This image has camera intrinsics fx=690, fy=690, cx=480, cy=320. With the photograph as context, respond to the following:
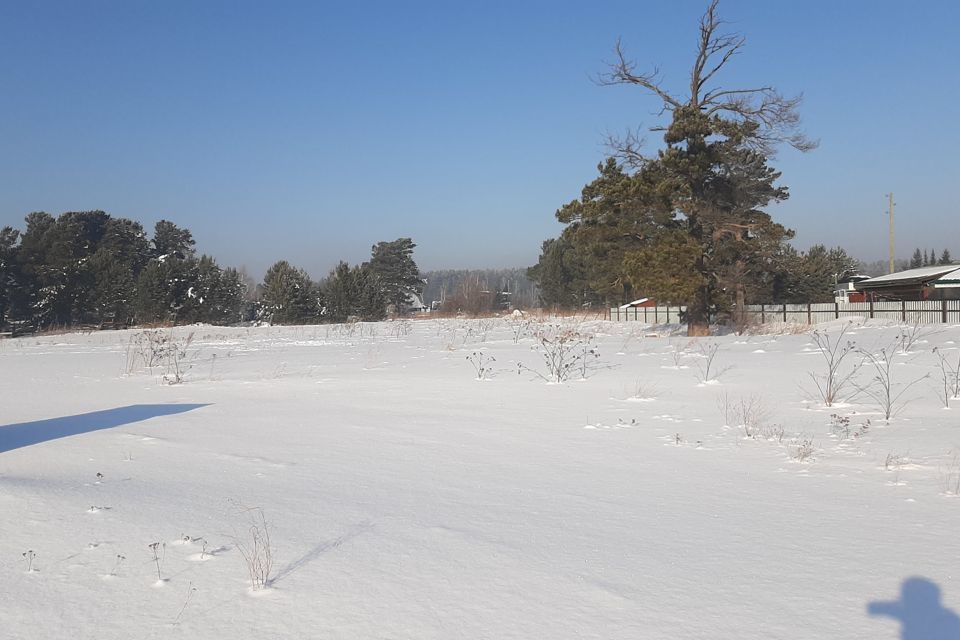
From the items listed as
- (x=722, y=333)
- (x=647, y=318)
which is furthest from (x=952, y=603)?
(x=647, y=318)

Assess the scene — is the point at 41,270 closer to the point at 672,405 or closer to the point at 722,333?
the point at 722,333

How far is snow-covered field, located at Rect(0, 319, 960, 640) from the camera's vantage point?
2596mm

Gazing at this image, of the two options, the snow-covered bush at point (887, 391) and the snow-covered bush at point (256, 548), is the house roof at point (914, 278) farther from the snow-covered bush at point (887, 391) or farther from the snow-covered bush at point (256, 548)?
the snow-covered bush at point (256, 548)

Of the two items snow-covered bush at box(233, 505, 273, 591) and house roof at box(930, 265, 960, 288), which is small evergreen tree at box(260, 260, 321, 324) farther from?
snow-covered bush at box(233, 505, 273, 591)

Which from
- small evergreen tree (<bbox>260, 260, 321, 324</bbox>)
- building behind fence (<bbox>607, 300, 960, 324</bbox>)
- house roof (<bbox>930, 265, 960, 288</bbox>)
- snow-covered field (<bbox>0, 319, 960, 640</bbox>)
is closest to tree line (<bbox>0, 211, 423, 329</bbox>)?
small evergreen tree (<bbox>260, 260, 321, 324</bbox>)

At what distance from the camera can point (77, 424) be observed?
21.6 feet

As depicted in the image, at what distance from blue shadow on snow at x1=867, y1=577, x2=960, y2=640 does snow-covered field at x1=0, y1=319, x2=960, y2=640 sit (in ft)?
0.04

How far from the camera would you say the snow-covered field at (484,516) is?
2596 mm

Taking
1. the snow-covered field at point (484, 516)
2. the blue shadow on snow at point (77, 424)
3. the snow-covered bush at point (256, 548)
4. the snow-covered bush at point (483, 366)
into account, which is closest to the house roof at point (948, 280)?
the snow-covered bush at point (483, 366)

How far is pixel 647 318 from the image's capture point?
38719 millimetres

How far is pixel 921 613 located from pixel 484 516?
80.9 inches

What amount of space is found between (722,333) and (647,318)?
15.6 metres

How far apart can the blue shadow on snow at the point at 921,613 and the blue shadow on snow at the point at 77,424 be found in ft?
19.0

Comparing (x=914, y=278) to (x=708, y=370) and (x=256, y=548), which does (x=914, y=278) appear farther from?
(x=256, y=548)
